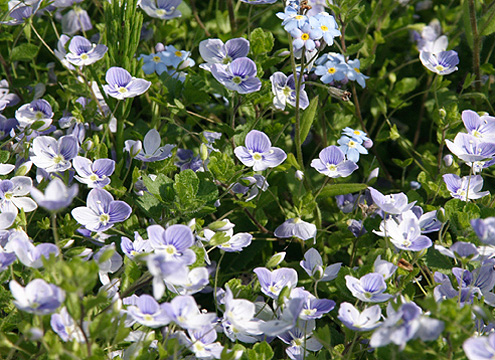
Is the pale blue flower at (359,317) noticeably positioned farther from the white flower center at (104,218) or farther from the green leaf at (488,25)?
the green leaf at (488,25)

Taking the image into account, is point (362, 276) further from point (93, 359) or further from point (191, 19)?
point (191, 19)

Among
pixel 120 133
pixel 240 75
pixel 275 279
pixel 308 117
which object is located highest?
pixel 240 75

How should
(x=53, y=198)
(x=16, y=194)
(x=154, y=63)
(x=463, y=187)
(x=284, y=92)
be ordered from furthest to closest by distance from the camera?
(x=154, y=63) → (x=284, y=92) → (x=463, y=187) → (x=16, y=194) → (x=53, y=198)

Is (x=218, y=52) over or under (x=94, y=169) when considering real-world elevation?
over

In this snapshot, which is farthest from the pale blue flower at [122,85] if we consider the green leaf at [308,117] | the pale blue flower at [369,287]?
the pale blue flower at [369,287]

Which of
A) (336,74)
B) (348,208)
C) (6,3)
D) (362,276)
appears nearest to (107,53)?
(6,3)

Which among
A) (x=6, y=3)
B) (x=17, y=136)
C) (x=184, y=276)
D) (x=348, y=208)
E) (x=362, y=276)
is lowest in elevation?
(x=348, y=208)

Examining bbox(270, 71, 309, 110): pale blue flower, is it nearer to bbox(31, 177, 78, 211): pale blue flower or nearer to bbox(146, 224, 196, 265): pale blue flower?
bbox(146, 224, 196, 265): pale blue flower

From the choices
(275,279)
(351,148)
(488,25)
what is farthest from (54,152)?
(488,25)

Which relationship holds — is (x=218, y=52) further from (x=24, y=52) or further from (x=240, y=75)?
(x=24, y=52)
